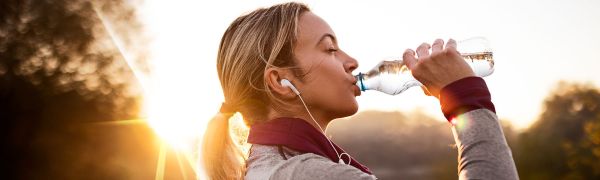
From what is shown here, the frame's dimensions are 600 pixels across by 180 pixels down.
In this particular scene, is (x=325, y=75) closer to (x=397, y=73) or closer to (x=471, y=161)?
(x=397, y=73)

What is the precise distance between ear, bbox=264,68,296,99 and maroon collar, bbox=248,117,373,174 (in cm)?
15

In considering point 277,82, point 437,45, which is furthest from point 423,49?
point 277,82

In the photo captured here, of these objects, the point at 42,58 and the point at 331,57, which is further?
the point at 42,58

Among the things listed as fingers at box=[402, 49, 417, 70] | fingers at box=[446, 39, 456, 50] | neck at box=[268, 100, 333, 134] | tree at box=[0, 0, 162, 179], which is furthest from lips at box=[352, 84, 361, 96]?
tree at box=[0, 0, 162, 179]

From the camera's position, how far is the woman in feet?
5.53

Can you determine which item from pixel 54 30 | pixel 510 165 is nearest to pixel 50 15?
pixel 54 30

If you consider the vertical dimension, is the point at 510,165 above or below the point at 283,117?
below

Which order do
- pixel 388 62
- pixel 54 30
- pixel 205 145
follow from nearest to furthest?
1. pixel 205 145
2. pixel 388 62
3. pixel 54 30

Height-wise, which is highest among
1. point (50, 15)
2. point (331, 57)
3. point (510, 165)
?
point (50, 15)

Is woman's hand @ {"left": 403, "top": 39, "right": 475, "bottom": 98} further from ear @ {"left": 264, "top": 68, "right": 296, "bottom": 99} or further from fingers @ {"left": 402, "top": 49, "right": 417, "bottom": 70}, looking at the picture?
ear @ {"left": 264, "top": 68, "right": 296, "bottom": 99}

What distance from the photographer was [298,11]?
2414 mm

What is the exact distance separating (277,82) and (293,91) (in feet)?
0.27

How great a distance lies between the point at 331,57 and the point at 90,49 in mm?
16651

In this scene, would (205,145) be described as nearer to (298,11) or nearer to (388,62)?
(298,11)
